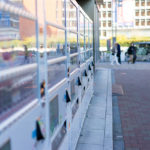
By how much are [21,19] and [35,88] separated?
54 centimetres

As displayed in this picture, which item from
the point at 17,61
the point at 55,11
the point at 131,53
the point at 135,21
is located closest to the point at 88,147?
the point at 55,11

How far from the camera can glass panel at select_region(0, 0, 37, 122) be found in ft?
4.95

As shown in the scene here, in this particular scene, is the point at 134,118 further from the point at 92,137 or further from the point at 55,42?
the point at 55,42

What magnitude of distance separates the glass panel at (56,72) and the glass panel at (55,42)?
0.10 meters

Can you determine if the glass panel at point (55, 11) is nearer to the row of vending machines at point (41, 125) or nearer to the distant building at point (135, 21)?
the row of vending machines at point (41, 125)

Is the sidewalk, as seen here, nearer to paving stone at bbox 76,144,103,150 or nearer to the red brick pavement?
paving stone at bbox 76,144,103,150

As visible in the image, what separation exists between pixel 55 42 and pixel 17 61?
1126 mm

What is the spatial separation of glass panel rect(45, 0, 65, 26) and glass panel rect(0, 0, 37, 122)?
0.45 meters

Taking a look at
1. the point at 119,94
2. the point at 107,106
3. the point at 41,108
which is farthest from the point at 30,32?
the point at 119,94

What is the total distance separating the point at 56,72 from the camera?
2848 millimetres

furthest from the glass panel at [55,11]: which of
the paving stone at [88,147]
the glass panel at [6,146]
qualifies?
the paving stone at [88,147]

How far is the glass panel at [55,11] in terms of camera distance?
7.95 ft

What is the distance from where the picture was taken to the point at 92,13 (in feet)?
42.3

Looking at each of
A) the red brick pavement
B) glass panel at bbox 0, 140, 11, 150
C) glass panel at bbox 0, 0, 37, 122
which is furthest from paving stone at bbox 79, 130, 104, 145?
glass panel at bbox 0, 140, 11, 150
